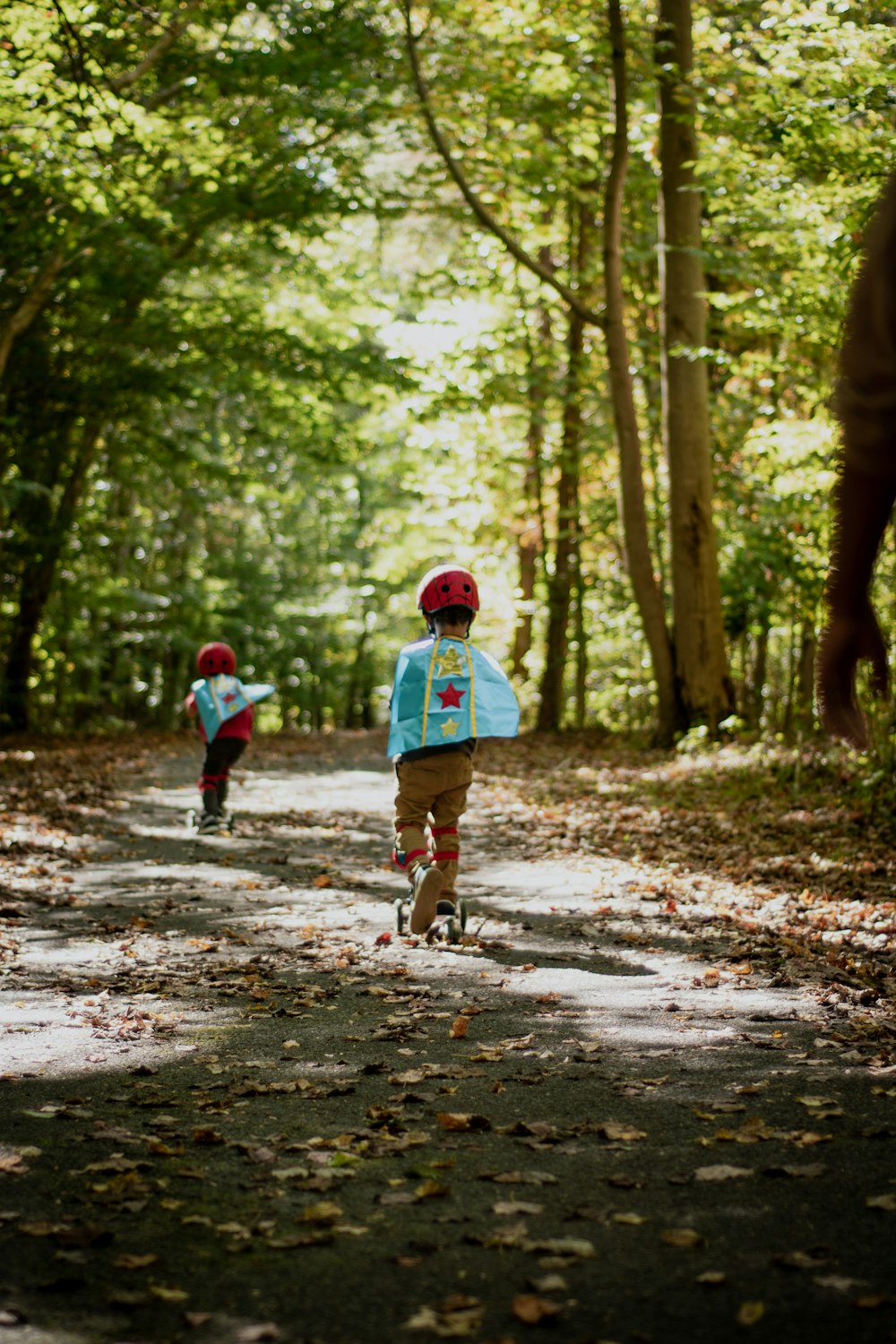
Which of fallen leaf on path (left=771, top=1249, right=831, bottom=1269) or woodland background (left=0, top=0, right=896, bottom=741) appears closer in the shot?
fallen leaf on path (left=771, top=1249, right=831, bottom=1269)

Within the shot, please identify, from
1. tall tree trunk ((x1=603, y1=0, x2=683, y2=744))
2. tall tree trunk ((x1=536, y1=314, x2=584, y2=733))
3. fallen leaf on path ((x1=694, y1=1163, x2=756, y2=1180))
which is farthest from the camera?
tall tree trunk ((x1=536, y1=314, x2=584, y2=733))

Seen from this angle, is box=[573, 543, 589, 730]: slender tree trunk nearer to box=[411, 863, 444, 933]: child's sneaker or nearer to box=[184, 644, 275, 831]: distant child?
box=[184, 644, 275, 831]: distant child

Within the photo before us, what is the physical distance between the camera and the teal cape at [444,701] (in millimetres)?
7520

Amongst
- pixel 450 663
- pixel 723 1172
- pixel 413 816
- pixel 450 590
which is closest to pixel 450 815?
pixel 413 816

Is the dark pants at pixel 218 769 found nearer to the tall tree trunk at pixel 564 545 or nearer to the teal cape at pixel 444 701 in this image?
the teal cape at pixel 444 701

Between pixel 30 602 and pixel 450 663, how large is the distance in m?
16.9

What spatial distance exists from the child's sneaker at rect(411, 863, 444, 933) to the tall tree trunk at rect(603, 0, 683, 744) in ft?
32.0

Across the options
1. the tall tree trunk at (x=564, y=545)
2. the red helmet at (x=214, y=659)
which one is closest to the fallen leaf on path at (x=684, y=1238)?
the red helmet at (x=214, y=659)

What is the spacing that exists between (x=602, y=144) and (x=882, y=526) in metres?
20.2

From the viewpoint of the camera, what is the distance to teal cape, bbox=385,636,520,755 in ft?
24.7

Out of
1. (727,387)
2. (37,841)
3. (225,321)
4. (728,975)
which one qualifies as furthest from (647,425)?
(728,975)

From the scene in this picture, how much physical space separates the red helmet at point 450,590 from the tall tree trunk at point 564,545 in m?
14.2

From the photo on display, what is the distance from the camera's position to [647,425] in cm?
2192

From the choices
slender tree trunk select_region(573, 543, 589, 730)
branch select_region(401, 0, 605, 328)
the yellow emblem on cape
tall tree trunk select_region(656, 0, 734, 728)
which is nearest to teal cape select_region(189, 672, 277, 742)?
the yellow emblem on cape
